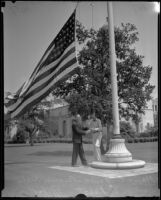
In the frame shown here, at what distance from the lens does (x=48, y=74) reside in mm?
5973

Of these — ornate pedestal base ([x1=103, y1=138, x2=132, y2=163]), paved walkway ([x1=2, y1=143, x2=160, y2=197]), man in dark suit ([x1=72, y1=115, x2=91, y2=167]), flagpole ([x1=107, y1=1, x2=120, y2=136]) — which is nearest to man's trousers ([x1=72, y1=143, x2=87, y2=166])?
man in dark suit ([x1=72, y1=115, x2=91, y2=167])

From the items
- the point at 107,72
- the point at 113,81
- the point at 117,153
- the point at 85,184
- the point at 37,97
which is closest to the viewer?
the point at 37,97

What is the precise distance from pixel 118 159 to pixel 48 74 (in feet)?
13.4

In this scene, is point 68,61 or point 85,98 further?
point 85,98

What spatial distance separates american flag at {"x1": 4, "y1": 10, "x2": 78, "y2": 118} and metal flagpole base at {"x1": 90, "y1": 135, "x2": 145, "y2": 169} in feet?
12.0

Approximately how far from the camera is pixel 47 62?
6.08 metres

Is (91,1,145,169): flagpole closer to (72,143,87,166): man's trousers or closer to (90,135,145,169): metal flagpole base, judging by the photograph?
(90,135,145,169): metal flagpole base

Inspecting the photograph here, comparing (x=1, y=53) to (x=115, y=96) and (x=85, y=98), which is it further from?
(x=85, y=98)

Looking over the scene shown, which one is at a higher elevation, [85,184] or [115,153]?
[115,153]

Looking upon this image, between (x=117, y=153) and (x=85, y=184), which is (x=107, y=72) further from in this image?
(x=85, y=184)

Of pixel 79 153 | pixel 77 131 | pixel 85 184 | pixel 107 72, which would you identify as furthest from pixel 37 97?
pixel 107 72

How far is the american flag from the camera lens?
5.88m

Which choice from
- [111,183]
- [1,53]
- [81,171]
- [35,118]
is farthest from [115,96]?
[35,118]

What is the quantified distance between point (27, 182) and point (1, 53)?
10.3 ft
